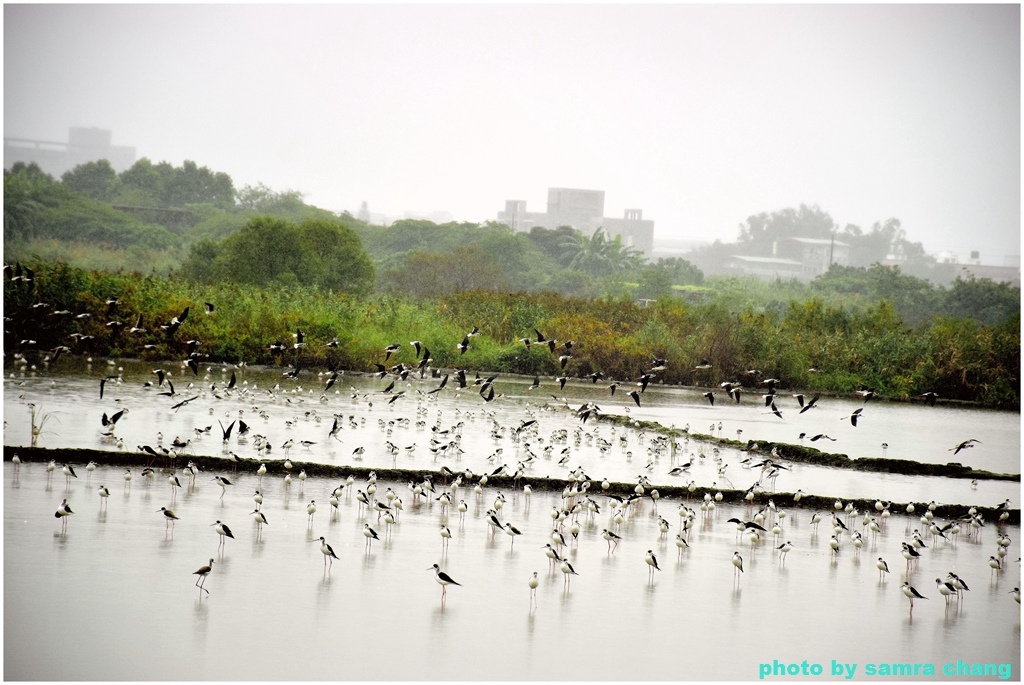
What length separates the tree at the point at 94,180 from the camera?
49875 mm

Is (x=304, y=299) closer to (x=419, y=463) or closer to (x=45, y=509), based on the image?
(x=419, y=463)

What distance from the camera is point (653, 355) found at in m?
23.4

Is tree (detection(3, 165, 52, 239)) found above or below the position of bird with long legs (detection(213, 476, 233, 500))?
above

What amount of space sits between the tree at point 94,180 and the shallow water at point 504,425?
3446cm

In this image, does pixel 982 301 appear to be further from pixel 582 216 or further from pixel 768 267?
pixel 768 267

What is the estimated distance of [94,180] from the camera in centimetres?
5034

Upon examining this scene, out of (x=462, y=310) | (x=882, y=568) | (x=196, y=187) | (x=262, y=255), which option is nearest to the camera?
Result: (x=882, y=568)

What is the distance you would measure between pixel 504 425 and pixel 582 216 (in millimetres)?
50454

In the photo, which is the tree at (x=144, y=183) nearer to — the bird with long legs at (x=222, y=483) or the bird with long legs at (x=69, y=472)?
the bird with long legs at (x=69, y=472)

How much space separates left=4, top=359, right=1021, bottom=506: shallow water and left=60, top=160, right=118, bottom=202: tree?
3446 cm

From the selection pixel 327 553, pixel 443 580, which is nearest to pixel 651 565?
pixel 443 580

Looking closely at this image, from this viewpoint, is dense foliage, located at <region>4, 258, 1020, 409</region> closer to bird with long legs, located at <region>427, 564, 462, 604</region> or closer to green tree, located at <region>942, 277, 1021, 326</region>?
green tree, located at <region>942, 277, 1021, 326</region>

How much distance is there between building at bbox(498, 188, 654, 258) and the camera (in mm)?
63625

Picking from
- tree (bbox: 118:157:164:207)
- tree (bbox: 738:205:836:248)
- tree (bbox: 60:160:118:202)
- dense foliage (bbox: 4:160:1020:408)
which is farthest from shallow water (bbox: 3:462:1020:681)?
tree (bbox: 738:205:836:248)
